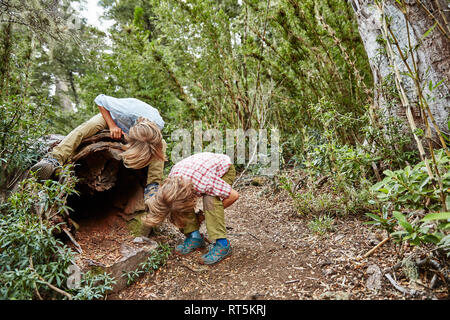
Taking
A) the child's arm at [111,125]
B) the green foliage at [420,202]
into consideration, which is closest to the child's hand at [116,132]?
the child's arm at [111,125]

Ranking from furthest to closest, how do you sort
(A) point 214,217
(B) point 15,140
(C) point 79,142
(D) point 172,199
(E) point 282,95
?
(E) point 282,95, (C) point 79,142, (B) point 15,140, (A) point 214,217, (D) point 172,199

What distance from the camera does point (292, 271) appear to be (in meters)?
1.82

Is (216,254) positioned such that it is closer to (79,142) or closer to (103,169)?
(103,169)

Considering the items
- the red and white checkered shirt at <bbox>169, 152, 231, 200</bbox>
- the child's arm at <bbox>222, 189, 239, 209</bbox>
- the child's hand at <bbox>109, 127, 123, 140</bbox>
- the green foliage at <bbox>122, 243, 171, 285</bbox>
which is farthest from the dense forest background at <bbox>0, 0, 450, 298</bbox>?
the red and white checkered shirt at <bbox>169, 152, 231, 200</bbox>

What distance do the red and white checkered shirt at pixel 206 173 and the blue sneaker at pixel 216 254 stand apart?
1.28 ft

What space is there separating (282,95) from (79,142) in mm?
3330

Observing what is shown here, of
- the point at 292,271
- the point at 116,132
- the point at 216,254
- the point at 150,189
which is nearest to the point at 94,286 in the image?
the point at 216,254

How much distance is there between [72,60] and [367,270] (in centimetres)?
999

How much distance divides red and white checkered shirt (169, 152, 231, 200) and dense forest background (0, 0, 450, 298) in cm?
87

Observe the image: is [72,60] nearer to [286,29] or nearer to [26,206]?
[286,29]

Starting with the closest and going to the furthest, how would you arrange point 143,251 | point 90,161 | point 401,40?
point 143,251 → point 401,40 → point 90,161

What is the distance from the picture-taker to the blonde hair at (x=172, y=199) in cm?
200
